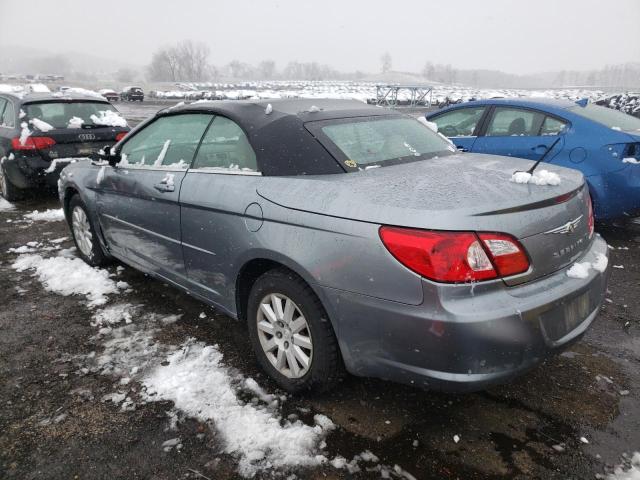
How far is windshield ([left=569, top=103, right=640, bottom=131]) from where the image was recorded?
15.6ft

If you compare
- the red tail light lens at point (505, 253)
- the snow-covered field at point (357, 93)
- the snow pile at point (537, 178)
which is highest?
the snow pile at point (537, 178)

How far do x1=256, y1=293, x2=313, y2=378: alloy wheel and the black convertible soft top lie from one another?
731mm

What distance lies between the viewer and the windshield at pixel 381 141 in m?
2.60

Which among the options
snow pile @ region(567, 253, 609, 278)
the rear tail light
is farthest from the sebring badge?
the rear tail light

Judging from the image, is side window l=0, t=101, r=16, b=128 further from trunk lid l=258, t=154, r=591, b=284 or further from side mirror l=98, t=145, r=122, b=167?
trunk lid l=258, t=154, r=591, b=284

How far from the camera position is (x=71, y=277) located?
4246 millimetres

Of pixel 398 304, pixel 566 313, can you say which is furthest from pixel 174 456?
pixel 566 313

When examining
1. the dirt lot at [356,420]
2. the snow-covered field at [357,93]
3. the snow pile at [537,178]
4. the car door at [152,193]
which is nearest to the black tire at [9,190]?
the car door at [152,193]

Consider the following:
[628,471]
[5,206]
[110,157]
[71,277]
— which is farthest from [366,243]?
[5,206]

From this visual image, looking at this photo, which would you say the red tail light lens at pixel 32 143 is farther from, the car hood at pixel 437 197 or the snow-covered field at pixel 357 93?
the car hood at pixel 437 197

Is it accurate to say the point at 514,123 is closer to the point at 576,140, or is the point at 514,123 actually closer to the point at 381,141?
the point at 576,140

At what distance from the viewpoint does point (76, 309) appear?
3.66m

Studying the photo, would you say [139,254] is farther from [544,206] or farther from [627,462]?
[627,462]

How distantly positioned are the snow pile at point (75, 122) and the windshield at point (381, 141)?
548cm
